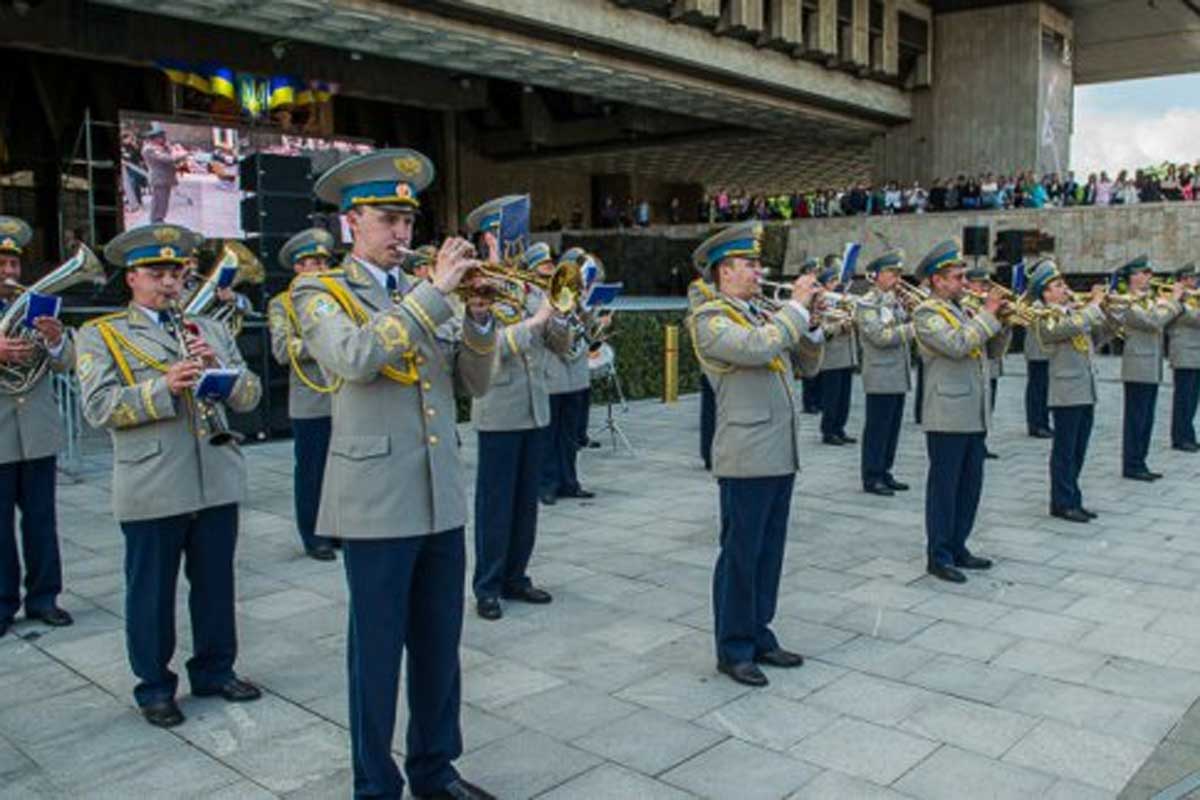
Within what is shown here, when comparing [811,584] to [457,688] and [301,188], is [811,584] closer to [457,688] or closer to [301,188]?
[457,688]

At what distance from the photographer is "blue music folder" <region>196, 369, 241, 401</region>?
4312mm

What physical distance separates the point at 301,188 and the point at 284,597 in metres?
7.16

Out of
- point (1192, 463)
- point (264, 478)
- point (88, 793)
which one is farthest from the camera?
point (1192, 463)

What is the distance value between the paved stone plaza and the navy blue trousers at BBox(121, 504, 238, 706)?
204 mm

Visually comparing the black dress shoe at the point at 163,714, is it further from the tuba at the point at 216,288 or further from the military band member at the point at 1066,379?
the military band member at the point at 1066,379

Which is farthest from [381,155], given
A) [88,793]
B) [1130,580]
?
[1130,580]

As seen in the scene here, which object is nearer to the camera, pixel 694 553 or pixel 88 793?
pixel 88 793

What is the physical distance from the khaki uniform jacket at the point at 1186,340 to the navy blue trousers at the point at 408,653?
33.9 feet

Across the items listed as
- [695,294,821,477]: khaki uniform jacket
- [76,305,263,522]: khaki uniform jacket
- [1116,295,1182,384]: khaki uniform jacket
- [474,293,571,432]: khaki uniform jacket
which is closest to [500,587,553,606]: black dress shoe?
[474,293,571,432]: khaki uniform jacket

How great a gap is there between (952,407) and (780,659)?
2.48m

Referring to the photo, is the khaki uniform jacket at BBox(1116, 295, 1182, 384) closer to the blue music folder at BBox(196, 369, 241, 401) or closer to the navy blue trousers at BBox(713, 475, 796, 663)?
the navy blue trousers at BBox(713, 475, 796, 663)

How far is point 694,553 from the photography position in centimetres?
748

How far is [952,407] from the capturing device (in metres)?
6.84

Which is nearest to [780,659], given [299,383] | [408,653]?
[408,653]
